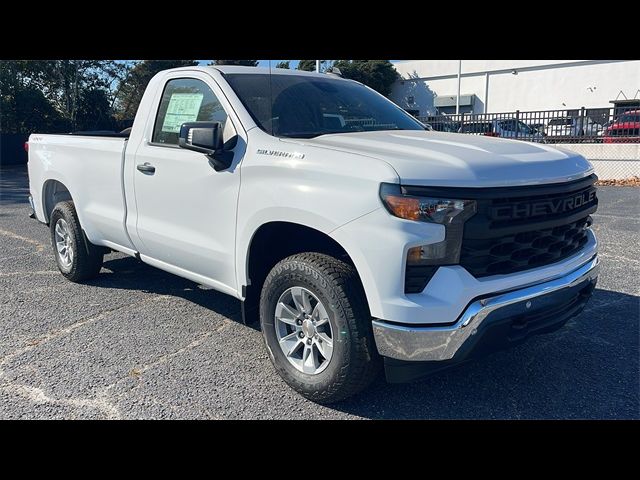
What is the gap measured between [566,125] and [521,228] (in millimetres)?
14308

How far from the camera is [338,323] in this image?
288 centimetres

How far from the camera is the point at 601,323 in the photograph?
4.34m

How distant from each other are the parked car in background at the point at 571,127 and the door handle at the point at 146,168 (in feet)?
45.6

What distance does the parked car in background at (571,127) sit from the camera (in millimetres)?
15117

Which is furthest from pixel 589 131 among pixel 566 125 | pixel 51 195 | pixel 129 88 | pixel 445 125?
pixel 129 88

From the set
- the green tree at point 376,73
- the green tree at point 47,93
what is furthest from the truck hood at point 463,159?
the green tree at point 376,73

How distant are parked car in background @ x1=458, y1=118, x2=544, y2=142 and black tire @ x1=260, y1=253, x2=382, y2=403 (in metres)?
13.3

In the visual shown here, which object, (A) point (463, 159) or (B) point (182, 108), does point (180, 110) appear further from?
(A) point (463, 159)

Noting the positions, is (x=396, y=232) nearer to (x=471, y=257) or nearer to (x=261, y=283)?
(x=471, y=257)

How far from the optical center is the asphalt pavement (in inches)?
123

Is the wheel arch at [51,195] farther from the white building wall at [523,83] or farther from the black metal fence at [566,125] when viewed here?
the white building wall at [523,83]

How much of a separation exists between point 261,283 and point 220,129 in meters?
1.04

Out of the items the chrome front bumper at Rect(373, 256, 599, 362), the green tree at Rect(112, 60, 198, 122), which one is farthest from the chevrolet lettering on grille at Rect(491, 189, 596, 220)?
the green tree at Rect(112, 60, 198, 122)

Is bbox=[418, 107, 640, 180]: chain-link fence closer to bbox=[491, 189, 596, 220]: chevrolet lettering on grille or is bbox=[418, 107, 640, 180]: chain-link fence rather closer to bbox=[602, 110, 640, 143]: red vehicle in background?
bbox=[602, 110, 640, 143]: red vehicle in background
